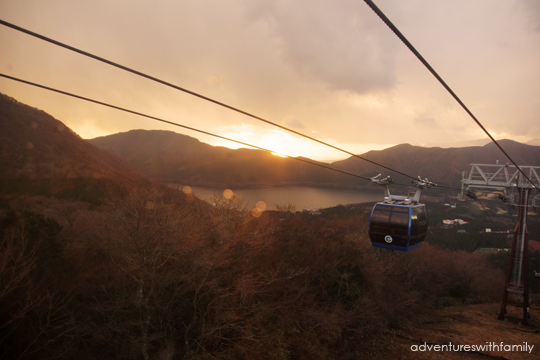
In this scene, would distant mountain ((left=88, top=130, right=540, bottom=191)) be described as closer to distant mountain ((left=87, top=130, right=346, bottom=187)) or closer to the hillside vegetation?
distant mountain ((left=87, top=130, right=346, bottom=187))

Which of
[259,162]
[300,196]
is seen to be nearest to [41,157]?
[300,196]

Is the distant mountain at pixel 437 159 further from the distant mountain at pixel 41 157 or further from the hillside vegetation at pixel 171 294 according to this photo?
the hillside vegetation at pixel 171 294

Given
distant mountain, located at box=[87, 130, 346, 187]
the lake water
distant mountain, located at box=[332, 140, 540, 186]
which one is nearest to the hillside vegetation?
the lake water

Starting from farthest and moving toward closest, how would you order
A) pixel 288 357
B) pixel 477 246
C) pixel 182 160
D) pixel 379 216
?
pixel 182 160 → pixel 477 246 → pixel 288 357 → pixel 379 216

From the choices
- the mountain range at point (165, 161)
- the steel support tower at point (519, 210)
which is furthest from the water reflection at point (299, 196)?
the steel support tower at point (519, 210)

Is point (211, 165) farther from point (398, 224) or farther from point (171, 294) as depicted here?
point (398, 224)

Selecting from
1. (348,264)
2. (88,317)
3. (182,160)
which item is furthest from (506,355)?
(182,160)

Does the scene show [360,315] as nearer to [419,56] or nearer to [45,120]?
[419,56]
